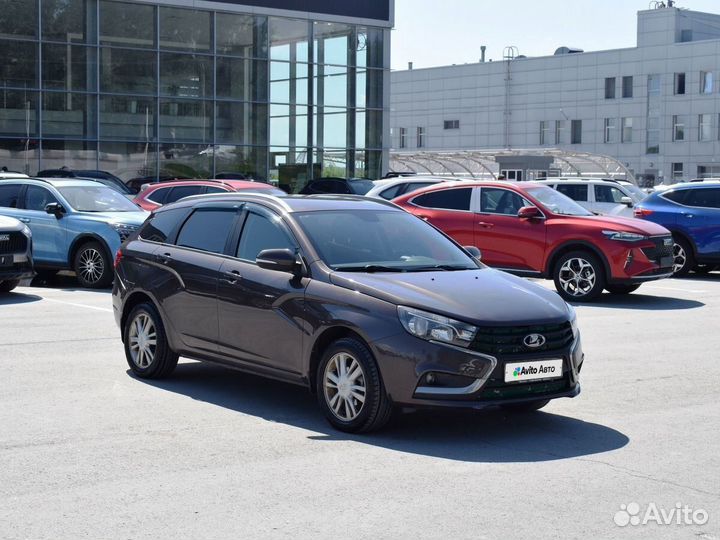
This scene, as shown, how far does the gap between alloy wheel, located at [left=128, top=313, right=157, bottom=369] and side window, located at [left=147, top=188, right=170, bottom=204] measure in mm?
12637

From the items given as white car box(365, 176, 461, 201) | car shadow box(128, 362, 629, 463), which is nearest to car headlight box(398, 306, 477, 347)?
car shadow box(128, 362, 629, 463)

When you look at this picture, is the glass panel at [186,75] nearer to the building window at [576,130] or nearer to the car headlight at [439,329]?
the car headlight at [439,329]

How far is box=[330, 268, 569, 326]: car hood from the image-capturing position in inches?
291

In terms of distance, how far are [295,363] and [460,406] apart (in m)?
1.38

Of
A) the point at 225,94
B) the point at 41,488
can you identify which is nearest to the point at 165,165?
the point at 225,94

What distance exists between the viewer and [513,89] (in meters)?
91.7

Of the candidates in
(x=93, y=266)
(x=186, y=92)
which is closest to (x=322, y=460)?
(x=93, y=266)

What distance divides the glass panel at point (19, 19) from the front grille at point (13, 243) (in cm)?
2166

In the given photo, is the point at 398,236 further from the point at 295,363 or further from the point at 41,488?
the point at 41,488

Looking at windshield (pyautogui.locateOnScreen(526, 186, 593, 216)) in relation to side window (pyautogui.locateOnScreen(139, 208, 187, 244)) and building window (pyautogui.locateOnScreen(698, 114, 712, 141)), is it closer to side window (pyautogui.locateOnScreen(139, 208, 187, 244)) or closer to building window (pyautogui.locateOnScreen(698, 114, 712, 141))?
side window (pyautogui.locateOnScreen(139, 208, 187, 244))

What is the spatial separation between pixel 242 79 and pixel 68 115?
6769 mm

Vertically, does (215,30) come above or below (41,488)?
above

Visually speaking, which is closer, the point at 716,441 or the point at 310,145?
the point at 716,441

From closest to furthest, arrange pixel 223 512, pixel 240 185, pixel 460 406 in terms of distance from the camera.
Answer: pixel 223 512 < pixel 460 406 < pixel 240 185
